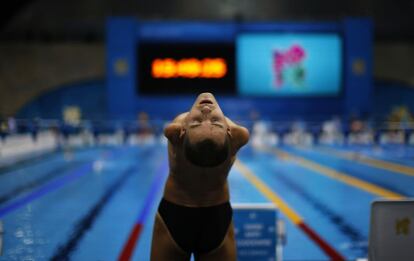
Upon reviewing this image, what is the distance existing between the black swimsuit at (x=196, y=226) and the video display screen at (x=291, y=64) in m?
17.9

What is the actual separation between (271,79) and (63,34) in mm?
11855

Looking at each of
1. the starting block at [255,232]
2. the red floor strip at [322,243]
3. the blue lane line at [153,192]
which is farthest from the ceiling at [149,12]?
the starting block at [255,232]

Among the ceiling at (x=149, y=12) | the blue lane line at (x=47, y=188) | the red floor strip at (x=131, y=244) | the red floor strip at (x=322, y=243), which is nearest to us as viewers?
the red floor strip at (x=131, y=244)

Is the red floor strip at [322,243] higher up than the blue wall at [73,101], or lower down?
lower down

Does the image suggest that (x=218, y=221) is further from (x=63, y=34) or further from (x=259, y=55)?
(x=63, y=34)

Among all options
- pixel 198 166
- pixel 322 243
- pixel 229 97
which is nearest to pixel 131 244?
pixel 322 243

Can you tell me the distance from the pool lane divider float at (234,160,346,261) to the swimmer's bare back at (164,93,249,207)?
7.03 feet

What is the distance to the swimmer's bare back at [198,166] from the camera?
2.39 meters

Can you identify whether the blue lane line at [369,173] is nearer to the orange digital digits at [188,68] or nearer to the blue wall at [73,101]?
the orange digital digits at [188,68]

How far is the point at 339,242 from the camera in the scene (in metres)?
4.62

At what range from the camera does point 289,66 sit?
20328 mm

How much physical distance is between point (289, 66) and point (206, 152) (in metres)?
18.7

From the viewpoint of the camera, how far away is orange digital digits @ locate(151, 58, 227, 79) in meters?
19.4

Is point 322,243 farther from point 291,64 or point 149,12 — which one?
point 149,12
